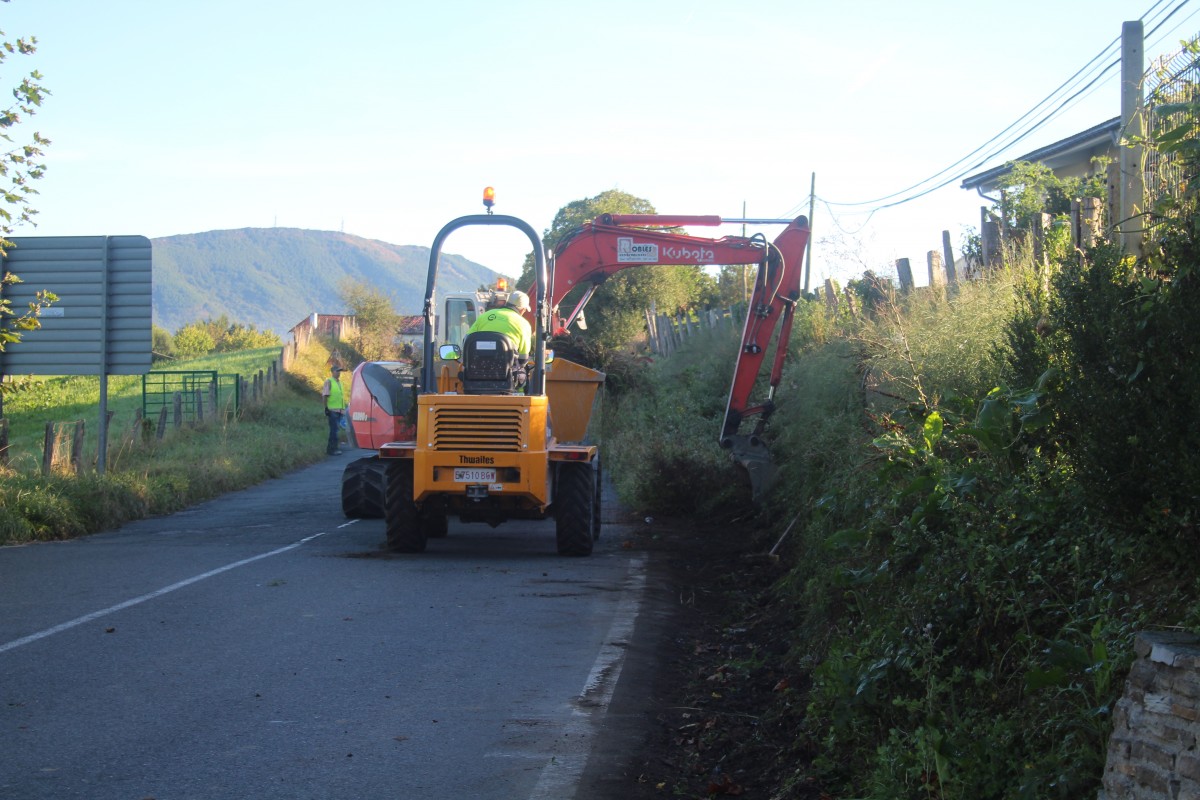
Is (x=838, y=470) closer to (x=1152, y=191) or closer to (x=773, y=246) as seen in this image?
(x=1152, y=191)

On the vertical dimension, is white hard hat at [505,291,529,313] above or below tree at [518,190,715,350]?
below

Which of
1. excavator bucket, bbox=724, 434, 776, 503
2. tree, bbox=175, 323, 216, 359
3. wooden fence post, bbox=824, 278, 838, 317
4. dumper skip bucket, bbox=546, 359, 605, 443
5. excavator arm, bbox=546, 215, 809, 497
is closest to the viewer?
excavator bucket, bbox=724, 434, 776, 503

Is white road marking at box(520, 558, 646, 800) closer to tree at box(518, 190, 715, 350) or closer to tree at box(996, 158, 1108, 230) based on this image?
tree at box(996, 158, 1108, 230)

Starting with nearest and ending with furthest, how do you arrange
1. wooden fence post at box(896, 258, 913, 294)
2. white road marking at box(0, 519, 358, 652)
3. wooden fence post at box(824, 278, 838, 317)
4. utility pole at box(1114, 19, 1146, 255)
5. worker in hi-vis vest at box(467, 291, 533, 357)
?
1. white road marking at box(0, 519, 358, 652)
2. utility pole at box(1114, 19, 1146, 255)
3. worker in hi-vis vest at box(467, 291, 533, 357)
4. wooden fence post at box(896, 258, 913, 294)
5. wooden fence post at box(824, 278, 838, 317)

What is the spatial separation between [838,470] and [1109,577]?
16.9ft

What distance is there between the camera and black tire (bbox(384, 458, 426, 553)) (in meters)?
12.3

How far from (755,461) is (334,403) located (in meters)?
17.3

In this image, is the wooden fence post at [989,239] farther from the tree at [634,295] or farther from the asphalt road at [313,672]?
the tree at [634,295]

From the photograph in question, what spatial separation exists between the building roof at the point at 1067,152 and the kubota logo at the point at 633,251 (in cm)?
1043

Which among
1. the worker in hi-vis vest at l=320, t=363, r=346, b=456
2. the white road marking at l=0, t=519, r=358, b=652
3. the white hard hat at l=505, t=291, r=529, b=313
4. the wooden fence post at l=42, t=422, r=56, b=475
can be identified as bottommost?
the white road marking at l=0, t=519, r=358, b=652

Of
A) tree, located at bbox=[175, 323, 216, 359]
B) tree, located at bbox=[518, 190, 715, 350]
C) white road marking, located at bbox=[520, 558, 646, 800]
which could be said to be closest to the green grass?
white road marking, located at bbox=[520, 558, 646, 800]

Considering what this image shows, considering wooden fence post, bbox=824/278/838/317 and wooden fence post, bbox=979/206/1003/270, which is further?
wooden fence post, bbox=824/278/838/317

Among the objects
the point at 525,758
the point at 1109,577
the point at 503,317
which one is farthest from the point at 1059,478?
the point at 503,317

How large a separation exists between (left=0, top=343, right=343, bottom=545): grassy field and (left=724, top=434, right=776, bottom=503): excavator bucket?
8093 mm
